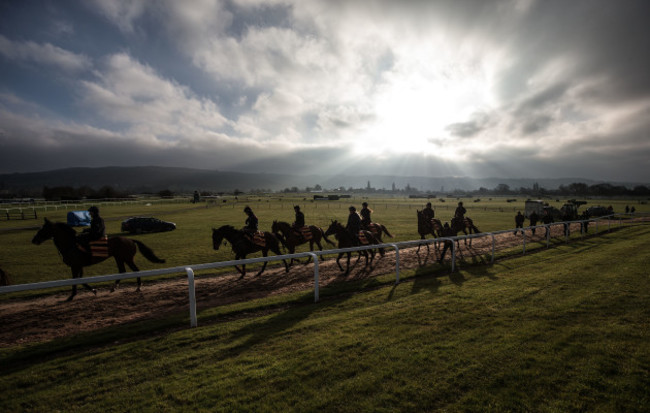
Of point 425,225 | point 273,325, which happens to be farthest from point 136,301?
point 425,225

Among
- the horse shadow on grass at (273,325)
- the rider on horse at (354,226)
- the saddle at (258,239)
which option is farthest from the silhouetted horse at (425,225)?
the horse shadow on grass at (273,325)

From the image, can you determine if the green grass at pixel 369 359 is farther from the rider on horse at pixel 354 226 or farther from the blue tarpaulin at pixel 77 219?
the blue tarpaulin at pixel 77 219

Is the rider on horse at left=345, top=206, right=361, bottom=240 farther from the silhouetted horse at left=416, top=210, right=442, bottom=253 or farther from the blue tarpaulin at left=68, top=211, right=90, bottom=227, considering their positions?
the blue tarpaulin at left=68, top=211, right=90, bottom=227

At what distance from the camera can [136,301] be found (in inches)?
284

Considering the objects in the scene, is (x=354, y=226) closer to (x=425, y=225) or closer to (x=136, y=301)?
(x=425, y=225)

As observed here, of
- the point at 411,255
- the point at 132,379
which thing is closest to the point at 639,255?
the point at 411,255

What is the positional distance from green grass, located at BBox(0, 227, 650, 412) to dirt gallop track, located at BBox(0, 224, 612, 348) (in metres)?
0.88

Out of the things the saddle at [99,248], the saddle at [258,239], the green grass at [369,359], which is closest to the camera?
the green grass at [369,359]

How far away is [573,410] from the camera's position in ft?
9.69

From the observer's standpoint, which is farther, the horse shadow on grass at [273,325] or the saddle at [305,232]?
the saddle at [305,232]

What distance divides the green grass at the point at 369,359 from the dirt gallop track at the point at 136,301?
0.88 metres

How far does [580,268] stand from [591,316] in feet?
14.9

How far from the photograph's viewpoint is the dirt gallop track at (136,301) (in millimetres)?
5633

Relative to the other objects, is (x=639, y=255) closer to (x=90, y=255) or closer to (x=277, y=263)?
(x=277, y=263)
